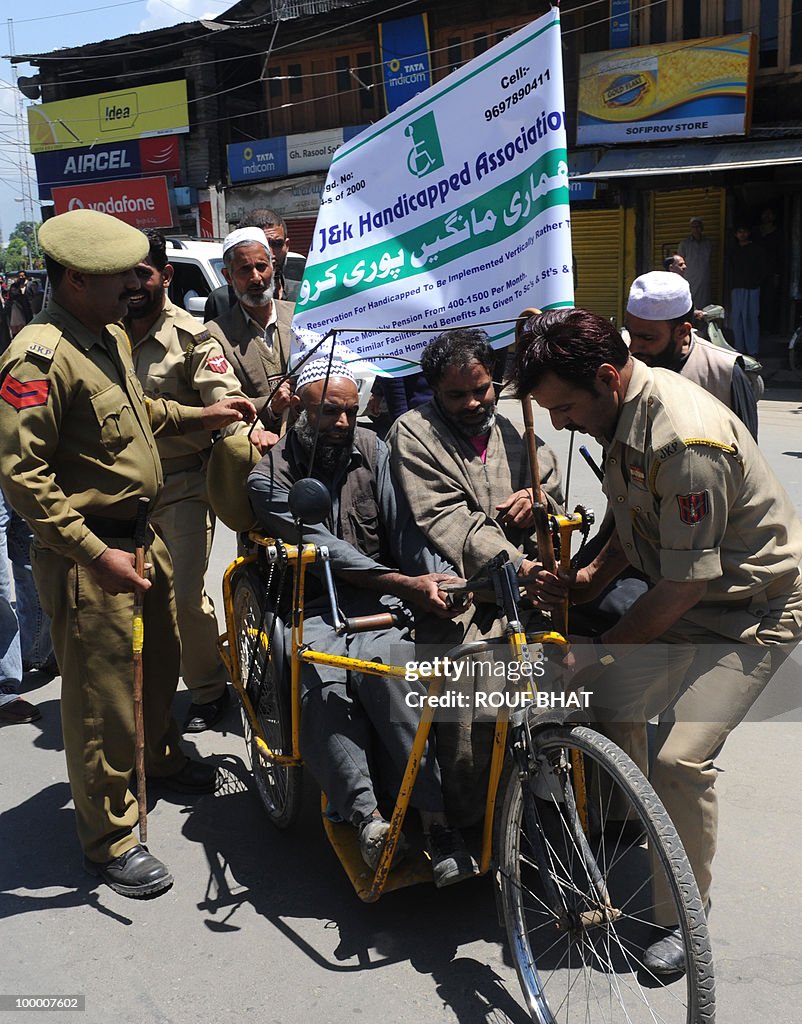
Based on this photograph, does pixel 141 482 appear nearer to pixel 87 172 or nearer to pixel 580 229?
pixel 580 229

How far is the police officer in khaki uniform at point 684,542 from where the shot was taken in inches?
96.5

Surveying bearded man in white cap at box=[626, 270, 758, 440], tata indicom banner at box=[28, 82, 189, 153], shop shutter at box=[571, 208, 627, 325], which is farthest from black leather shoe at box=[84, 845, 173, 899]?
tata indicom banner at box=[28, 82, 189, 153]

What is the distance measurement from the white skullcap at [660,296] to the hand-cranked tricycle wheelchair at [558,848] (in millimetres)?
1366

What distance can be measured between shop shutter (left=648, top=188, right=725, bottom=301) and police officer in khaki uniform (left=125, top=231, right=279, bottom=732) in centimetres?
1406

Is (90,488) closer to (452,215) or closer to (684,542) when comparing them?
(452,215)

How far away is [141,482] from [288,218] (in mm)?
20839

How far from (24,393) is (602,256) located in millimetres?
16603

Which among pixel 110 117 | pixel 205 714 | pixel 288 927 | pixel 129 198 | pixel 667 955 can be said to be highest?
pixel 110 117

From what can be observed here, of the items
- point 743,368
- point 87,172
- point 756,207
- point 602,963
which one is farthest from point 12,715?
point 87,172

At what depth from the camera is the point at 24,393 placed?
9.67 feet

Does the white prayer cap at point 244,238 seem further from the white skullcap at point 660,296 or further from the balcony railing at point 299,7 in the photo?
the balcony railing at point 299,7

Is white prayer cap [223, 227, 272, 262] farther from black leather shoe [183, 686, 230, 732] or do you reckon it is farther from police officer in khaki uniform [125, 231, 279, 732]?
black leather shoe [183, 686, 230, 732]

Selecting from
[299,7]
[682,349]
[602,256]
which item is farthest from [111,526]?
[299,7]

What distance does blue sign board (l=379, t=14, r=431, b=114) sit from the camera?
66.6ft
